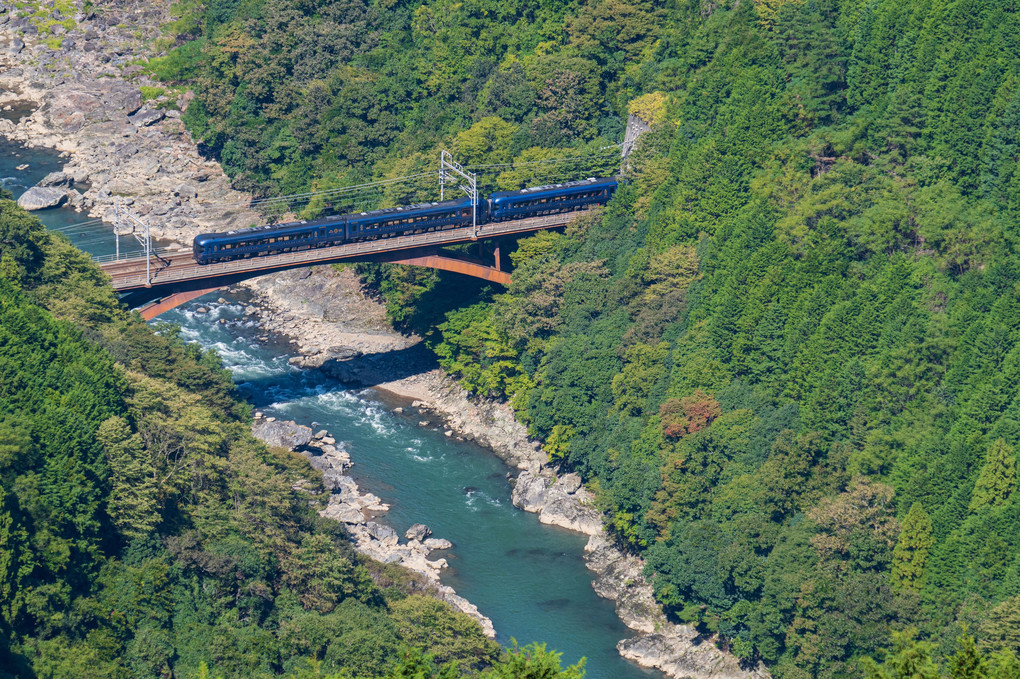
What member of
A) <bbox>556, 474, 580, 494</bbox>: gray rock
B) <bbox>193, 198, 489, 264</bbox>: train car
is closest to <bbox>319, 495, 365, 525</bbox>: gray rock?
<bbox>556, 474, 580, 494</bbox>: gray rock

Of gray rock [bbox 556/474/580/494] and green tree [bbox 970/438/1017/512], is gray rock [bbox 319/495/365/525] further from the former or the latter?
green tree [bbox 970/438/1017/512]

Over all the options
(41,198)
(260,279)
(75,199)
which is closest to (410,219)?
(260,279)

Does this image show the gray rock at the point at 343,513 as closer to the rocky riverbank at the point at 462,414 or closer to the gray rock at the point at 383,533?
the gray rock at the point at 383,533

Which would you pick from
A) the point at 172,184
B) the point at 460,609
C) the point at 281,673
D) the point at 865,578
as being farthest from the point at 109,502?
the point at 172,184

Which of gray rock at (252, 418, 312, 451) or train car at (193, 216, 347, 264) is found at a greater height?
train car at (193, 216, 347, 264)

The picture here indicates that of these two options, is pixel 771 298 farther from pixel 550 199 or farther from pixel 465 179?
pixel 465 179
